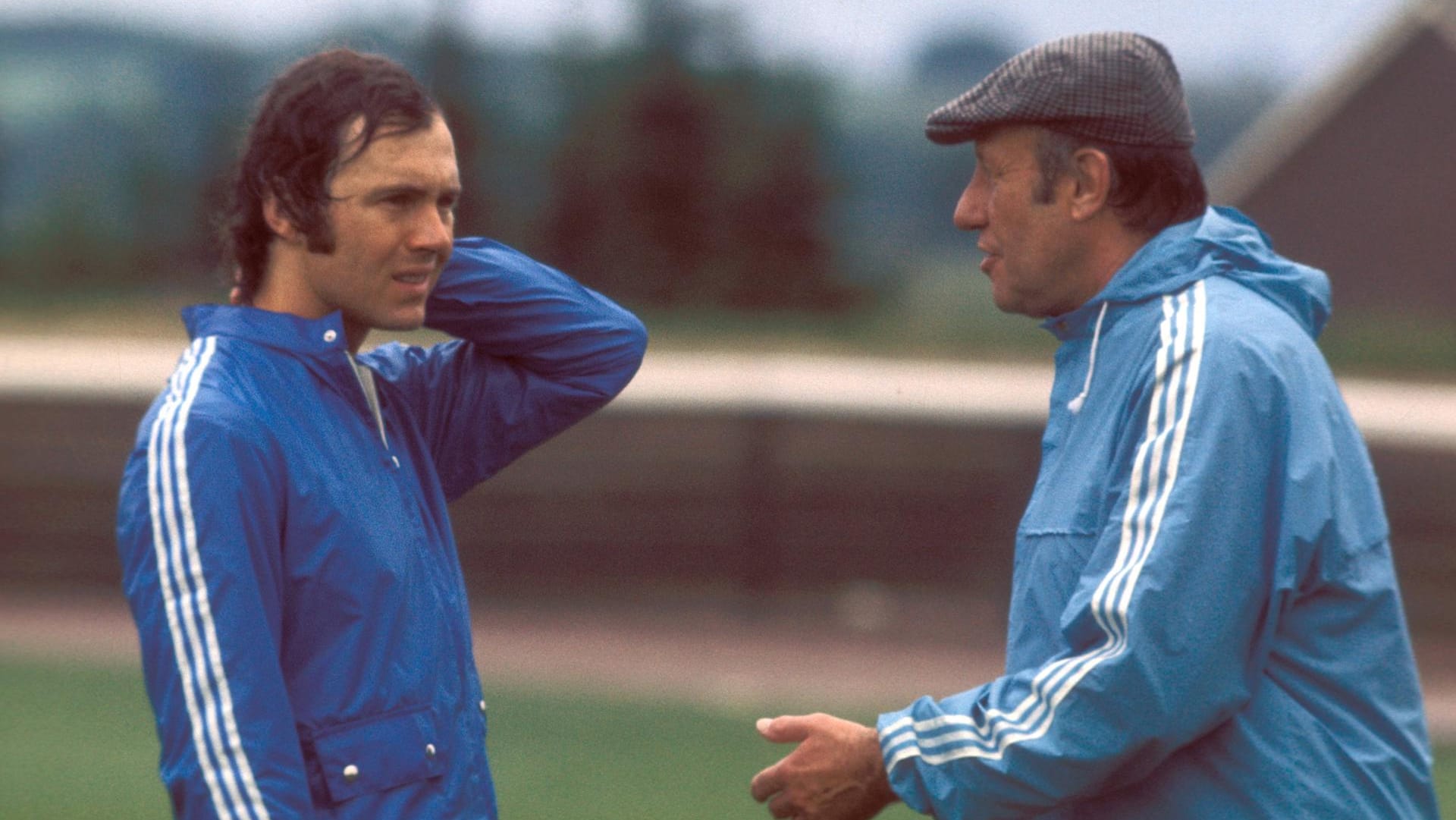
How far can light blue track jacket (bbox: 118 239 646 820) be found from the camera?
2.26 m

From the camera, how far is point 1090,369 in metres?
2.68

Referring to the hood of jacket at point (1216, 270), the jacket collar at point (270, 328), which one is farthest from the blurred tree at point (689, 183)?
the jacket collar at point (270, 328)

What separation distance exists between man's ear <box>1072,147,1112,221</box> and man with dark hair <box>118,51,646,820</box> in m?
0.90

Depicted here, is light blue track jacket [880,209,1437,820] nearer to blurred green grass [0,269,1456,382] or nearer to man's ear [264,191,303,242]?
man's ear [264,191,303,242]

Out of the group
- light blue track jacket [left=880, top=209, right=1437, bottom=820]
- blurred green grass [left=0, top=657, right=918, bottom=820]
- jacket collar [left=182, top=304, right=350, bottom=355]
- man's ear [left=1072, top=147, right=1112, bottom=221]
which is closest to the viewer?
light blue track jacket [left=880, top=209, right=1437, bottom=820]

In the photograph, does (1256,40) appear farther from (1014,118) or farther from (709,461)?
(1014,118)

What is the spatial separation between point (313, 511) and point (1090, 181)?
1203 millimetres

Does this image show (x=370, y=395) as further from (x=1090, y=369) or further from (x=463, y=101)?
(x=463, y=101)

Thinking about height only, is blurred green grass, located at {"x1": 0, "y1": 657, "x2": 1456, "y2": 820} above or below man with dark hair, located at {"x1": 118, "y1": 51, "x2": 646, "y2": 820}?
below

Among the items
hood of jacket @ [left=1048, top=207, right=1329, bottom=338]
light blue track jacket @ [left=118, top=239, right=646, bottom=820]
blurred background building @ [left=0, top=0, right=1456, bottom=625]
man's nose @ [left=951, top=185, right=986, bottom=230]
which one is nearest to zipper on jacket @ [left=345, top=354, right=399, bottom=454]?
light blue track jacket @ [left=118, top=239, right=646, bottom=820]

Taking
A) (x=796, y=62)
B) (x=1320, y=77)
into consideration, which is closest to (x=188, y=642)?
(x=796, y=62)

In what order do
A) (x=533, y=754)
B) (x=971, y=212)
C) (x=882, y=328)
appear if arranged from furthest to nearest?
(x=882, y=328)
(x=533, y=754)
(x=971, y=212)

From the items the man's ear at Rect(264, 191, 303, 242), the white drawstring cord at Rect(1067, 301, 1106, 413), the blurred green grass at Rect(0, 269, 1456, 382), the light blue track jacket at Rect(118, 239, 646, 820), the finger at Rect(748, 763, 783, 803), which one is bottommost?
the blurred green grass at Rect(0, 269, 1456, 382)

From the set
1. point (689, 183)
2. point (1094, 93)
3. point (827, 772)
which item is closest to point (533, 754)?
point (827, 772)
